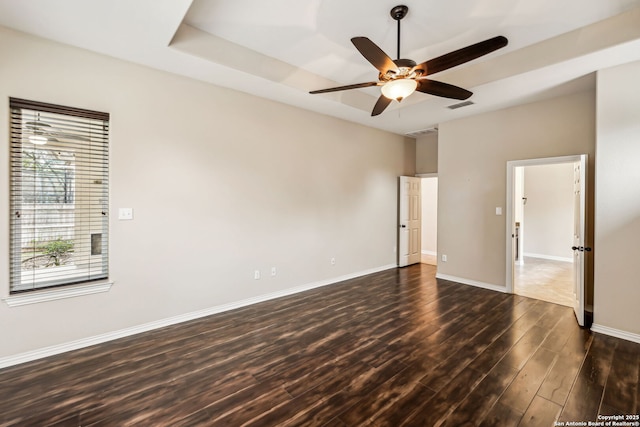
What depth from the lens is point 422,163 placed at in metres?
6.73

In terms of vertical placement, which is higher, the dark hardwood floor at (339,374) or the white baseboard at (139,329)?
the white baseboard at (139,329)

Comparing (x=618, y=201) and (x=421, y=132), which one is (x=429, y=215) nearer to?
(x=421, y=132)

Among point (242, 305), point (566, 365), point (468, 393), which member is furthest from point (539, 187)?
point (242, 305)

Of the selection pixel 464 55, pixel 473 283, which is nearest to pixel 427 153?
pixel 473 283

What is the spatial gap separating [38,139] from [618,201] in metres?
6.02

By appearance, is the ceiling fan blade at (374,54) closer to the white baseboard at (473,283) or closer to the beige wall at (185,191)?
the beige wall at (185,191)

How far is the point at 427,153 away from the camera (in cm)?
663

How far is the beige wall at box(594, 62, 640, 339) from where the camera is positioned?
3.01 meters

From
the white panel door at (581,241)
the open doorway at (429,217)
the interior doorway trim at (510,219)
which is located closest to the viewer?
the white panel door at (581,241)

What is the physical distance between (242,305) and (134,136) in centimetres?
252

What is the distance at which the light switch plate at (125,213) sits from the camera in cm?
306

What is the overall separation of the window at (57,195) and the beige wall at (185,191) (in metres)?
0.09

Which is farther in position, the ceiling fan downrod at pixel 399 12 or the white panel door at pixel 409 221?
the white panel door at pixel 409 221

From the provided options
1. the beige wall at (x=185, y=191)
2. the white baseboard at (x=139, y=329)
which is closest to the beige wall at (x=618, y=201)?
the beige wall at (x=185, y=191)
